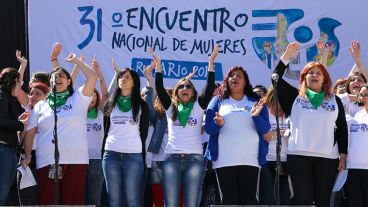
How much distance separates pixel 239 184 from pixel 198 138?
62cm

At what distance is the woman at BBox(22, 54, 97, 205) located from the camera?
21.6 feet

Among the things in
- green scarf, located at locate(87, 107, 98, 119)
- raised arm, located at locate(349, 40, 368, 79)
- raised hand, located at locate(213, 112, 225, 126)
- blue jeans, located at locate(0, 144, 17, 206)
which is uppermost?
raised arm, located at locate(349, 40, 368, 79)

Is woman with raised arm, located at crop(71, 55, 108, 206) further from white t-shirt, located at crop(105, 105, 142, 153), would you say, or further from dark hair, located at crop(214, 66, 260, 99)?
dark hair, located at crop(214, 66, 260, 99)

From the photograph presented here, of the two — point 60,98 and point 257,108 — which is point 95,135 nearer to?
point 60,98

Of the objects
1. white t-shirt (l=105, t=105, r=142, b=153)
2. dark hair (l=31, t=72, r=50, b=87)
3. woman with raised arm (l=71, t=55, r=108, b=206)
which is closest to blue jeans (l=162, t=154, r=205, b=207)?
white t-shirt (l=105, t=105, r=142, b=153)

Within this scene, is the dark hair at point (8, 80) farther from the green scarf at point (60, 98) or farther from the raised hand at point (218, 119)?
the raised hand at point (218, 119)

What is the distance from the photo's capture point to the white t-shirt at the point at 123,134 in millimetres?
6633

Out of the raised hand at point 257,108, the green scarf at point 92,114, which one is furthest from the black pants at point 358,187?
the green scarf at point 92,114

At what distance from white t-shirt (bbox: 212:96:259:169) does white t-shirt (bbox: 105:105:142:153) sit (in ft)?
2.44

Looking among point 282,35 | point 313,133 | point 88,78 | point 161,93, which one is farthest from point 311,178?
point 282,35

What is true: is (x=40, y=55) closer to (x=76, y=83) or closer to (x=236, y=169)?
(x=76, y=83)

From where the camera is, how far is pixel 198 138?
6.80 meters

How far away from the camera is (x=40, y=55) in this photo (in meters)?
8.70

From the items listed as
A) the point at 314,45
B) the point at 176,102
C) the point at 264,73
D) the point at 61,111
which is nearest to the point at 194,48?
the point at 264,73
